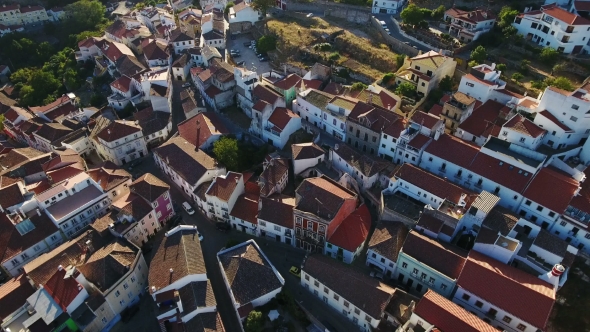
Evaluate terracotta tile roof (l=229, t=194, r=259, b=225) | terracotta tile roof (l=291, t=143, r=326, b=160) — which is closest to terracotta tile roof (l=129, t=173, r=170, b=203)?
terracotta tile roof (l=229, t=194, r=259, b=225)

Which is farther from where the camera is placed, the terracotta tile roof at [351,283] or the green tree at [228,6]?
the green tree at [228,6]

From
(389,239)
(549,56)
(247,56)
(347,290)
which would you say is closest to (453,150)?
(389,239)

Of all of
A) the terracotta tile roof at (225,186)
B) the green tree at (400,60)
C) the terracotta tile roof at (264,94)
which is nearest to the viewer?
the terracotta tile roof at (225,186)

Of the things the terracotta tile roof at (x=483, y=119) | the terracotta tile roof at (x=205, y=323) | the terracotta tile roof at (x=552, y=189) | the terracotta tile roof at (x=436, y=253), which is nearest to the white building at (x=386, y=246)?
the terracotta tile roof at (x=436, y=253)

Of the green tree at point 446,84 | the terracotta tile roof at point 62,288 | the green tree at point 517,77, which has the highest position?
the green tree at point 517,77

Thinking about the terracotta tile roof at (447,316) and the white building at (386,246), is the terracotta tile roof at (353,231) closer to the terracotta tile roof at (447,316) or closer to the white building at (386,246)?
the white building at (386,246)

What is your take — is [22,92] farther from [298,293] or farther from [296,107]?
[298,293]

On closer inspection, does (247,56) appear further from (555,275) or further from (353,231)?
(555,275)

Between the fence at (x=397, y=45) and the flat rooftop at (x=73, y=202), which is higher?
the fence at (x=397, y=45)
